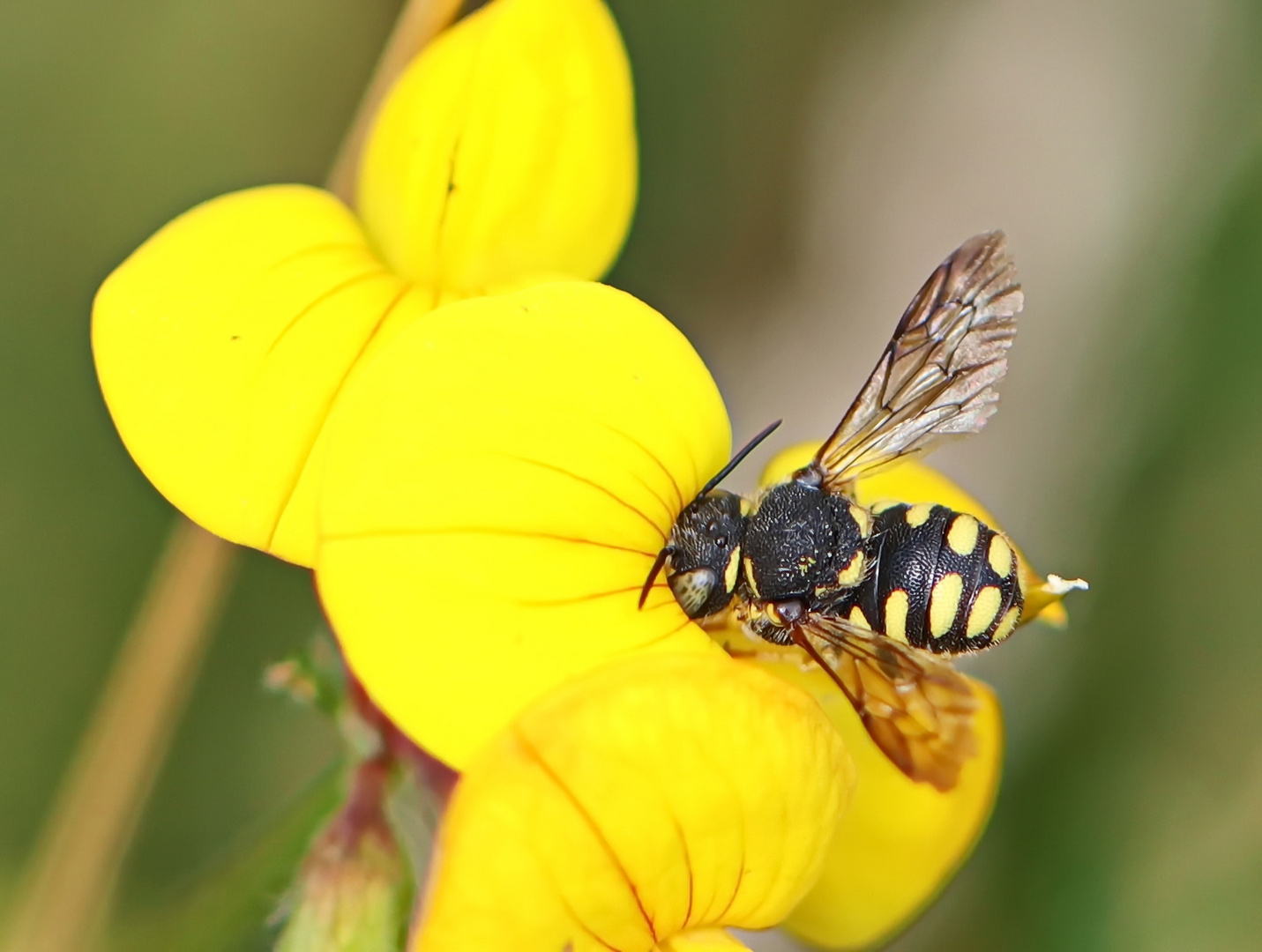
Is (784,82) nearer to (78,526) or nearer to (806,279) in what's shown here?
(806,279)

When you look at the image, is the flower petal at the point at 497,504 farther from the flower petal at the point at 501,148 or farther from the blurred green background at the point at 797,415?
the blurred green background at the point at 797,415

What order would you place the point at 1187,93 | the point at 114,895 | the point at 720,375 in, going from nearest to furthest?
1. the point at 114,895
2. the point at 1187,93
3. the point at 720,375

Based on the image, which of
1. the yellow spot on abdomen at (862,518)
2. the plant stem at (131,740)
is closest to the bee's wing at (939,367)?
the yellow spot on abdomen at (862,518)

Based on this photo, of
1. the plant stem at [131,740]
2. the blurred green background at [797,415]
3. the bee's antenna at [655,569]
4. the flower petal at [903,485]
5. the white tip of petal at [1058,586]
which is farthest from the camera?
the blurred green background at [797,415]

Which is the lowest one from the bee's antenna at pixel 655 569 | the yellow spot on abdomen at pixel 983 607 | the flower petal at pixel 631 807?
the flower petal at pixel 631 807

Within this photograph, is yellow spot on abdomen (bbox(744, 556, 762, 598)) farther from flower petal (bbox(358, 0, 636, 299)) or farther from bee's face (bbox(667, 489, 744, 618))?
flower petal (bbox(358, 0, 636, 299))

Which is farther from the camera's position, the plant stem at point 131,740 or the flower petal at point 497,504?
the plant stem at point 131,740

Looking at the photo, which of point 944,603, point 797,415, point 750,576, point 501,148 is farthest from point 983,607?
point 797,415

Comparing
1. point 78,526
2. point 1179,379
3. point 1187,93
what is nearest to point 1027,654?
point 1179,379

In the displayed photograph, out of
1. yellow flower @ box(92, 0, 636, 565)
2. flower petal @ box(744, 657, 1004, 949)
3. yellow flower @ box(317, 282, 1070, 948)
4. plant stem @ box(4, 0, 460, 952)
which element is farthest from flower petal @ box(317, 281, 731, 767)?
plant stem @ box(4, 0, 460, 952)
